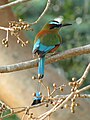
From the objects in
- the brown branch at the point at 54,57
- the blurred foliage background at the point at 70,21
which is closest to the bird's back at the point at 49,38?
the brown branch at the point at 54,57

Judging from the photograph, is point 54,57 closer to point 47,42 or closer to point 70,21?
point 47,42

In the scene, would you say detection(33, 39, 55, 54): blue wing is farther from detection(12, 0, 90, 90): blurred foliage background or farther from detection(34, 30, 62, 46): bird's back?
detection(12, 0, 90, 90): blurred foliage background

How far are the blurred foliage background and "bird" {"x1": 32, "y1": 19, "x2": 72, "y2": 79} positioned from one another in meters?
1.62

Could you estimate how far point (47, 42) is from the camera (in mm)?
2037

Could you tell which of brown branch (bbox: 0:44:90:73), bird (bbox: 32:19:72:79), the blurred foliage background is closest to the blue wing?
bird (bbox: 32:19:72:79)

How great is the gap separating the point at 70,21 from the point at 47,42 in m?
2.05

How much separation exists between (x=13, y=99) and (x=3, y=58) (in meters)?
0.21

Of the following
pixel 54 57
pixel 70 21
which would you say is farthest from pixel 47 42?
pixel 70 21

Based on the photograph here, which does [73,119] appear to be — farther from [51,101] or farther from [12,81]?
[51,101]

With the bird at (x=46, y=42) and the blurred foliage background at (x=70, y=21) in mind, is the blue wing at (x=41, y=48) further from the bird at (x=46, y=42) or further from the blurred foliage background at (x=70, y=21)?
the blurred foliage background at (x=70, y=21)

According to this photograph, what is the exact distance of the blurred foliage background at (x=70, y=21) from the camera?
3.91m

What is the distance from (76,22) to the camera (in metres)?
4.07

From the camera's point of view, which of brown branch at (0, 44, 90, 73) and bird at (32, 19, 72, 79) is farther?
bird at (32, 19, 72, 79)

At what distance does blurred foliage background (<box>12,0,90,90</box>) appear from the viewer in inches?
154
